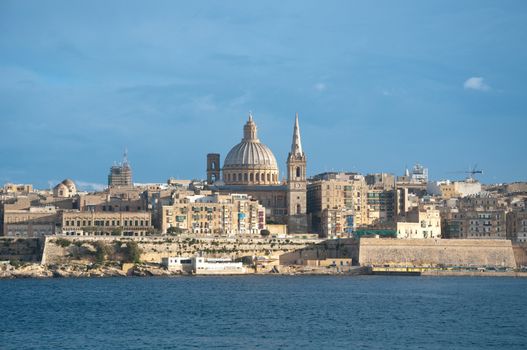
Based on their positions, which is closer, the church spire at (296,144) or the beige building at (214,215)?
the beige building at (214,215)

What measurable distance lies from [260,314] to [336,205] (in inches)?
1879

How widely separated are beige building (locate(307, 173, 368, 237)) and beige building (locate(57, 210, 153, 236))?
48.1 ft

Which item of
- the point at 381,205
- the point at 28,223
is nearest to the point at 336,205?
the point at 381,205

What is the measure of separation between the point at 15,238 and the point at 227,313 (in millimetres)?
34312

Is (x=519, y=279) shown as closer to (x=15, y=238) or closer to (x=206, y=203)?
(x=206, y=203)

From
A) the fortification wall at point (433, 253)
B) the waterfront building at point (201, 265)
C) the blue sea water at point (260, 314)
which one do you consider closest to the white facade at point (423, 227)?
the fortification wall at point (433, 253)

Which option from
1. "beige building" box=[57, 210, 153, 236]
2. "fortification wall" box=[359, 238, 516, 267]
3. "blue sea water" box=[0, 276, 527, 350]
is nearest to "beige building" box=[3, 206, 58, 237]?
"beige building" box=[57, 210, 153, 236]

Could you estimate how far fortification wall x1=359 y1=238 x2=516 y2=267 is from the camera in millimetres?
90938

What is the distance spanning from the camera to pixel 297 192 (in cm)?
10412

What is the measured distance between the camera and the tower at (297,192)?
10256 cm

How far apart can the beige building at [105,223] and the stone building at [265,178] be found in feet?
43.3

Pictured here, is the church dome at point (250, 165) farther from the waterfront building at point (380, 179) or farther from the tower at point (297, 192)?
the waterfront building at point (380, 179)

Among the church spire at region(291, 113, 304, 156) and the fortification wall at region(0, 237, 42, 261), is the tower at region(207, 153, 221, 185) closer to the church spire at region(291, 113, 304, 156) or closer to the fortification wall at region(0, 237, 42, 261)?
the church spire at region(291, 113, 304, 156)

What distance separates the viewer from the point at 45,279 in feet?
265
